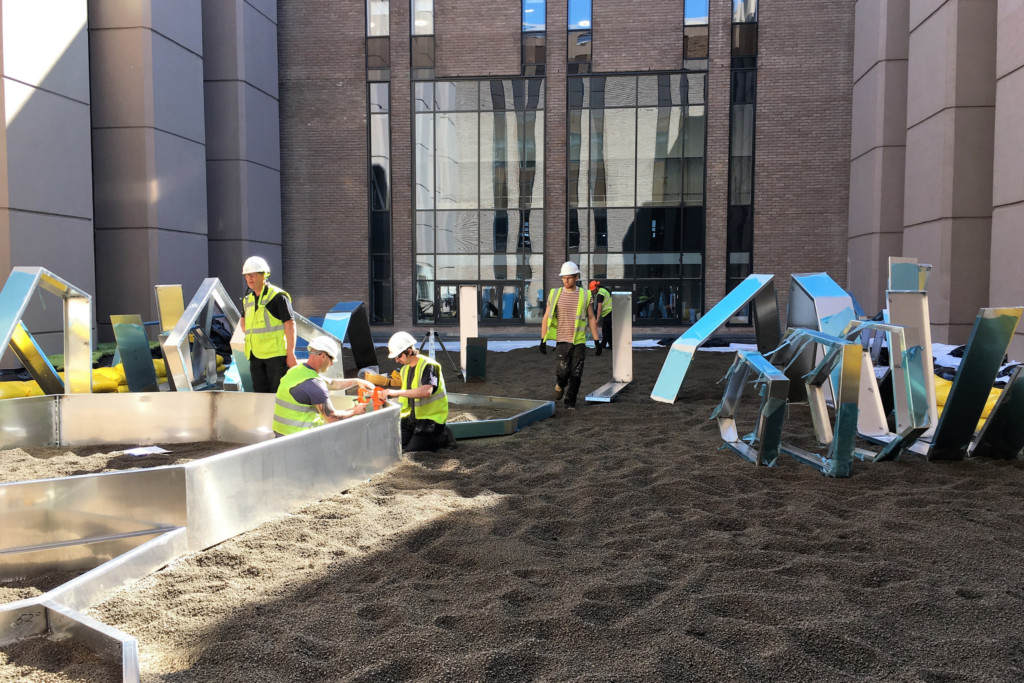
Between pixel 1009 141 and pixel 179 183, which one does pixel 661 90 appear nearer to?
pixel 1009 141

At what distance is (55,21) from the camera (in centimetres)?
1507

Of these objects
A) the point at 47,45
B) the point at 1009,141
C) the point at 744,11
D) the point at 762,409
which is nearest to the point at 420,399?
the point at 762,409

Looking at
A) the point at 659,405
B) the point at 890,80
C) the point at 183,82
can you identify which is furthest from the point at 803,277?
the point at 183,82

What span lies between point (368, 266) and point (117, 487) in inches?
795

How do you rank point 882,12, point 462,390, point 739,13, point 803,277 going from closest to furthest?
1. point 803,277
2. point 462,390
3. point 882,12
4. point 739,13

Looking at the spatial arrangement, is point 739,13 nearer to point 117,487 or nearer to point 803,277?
point 803,277

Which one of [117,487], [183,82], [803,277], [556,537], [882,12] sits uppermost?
[882,12]

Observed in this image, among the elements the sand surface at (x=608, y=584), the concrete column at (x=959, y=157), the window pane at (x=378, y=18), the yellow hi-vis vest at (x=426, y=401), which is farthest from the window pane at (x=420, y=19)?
the sand surface at (x=608, y=584)

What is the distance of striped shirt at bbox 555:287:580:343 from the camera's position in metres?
10.8

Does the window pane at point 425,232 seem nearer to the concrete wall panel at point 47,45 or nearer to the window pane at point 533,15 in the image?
the window pane at point 533,15

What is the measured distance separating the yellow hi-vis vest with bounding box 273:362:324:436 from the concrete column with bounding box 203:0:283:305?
15.8 m

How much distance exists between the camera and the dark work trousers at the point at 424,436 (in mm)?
7902

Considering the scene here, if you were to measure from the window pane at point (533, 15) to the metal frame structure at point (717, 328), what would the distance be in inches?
627

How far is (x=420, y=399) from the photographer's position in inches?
314
